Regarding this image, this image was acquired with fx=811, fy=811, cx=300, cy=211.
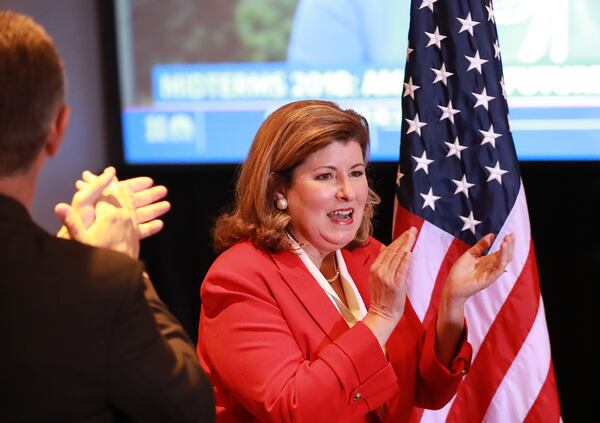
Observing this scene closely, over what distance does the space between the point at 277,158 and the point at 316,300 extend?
38cm

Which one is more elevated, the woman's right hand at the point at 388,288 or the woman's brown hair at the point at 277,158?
the woman's brown hair at the point at 277,158

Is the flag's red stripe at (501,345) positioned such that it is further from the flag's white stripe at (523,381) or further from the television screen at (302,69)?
the television screen at (302,69)

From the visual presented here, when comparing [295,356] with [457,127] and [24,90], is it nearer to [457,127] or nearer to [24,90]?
[457,127]

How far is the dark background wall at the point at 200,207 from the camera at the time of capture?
13.1 ft

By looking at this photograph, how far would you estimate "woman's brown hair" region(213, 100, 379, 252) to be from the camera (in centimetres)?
207

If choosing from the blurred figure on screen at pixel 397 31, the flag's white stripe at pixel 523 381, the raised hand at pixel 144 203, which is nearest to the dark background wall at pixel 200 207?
the blurred figure on screen at pixel 397 31

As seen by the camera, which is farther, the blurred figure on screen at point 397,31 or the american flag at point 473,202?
the blurred figure on screen at point 397,31

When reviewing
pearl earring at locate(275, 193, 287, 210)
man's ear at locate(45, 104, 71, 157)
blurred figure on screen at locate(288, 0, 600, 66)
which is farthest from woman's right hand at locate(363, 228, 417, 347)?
blurred figure on screen at locate(288, 0, 600, 66)

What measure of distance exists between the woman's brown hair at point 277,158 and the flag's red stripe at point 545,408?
86 centimetres

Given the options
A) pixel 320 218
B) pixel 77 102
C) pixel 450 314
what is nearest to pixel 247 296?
pixel 320 218

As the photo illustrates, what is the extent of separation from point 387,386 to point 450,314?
0.29 m

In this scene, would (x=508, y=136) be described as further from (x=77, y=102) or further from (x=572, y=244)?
(x=77, y=102)

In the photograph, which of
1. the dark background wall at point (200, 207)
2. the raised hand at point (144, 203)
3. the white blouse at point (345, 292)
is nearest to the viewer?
the raised hand at point (144, 203)

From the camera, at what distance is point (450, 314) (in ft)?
6.77
